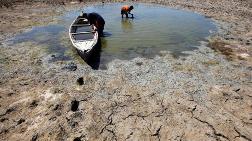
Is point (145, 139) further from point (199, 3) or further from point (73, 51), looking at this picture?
point (199, 3)

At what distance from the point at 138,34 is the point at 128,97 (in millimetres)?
7442

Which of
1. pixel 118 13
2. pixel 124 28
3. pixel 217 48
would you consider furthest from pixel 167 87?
pixel 118 13

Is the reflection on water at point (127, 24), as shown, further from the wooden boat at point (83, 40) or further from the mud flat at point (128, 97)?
the mud flat at point (128, 97)

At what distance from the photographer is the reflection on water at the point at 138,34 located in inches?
507

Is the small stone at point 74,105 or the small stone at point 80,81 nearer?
the small stone at point 74,105

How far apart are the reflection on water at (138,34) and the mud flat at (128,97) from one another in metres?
0.84

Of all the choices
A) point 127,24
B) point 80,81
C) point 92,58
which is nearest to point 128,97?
point 80,81

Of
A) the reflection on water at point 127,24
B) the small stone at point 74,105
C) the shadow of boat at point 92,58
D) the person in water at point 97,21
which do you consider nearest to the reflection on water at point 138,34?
the reflection on water at point 127,24

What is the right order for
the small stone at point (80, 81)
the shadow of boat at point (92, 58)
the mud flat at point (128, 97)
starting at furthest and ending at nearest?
the shadow of boat at point (92, 58)
the small stone at point (80, 81)
the mud flat at point (128, 97)

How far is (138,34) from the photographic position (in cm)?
1549

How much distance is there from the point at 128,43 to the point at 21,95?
6849mm

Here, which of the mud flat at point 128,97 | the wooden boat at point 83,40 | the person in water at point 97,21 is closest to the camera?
the mud flat at point 128,97

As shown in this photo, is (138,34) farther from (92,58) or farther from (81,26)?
(92,58)

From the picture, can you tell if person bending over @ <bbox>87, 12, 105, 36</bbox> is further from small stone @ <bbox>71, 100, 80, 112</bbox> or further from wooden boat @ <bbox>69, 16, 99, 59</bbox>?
small stone @ <bbox>71, 100, 80, 112</bbox>
